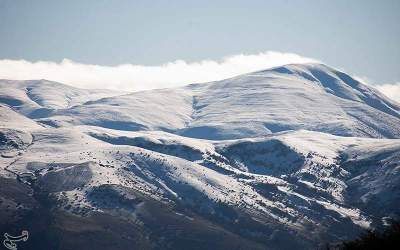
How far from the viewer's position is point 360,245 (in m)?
56.5

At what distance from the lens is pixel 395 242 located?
53.5 meters

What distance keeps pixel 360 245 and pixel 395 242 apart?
3.88 meters
